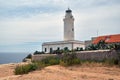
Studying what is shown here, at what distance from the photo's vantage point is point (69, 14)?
153 ft

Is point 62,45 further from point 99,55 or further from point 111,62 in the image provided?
point 111,62

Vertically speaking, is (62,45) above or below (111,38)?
below

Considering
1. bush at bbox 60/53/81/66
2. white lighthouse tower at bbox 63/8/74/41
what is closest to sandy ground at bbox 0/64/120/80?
bush at bbox 60/53/81/66

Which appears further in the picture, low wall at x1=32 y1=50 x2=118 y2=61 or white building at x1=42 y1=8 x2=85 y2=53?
white building at x1=42 y1=8 x2=85 y2=53

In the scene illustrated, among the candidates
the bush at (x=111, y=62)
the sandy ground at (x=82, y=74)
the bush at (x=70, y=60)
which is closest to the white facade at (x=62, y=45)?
the bush at (x=70, y=60)

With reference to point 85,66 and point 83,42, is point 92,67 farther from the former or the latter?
point 83,42

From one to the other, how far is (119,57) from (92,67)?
2.26m

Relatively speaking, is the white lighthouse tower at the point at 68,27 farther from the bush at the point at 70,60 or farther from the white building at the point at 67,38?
the bush at the point at 70,60

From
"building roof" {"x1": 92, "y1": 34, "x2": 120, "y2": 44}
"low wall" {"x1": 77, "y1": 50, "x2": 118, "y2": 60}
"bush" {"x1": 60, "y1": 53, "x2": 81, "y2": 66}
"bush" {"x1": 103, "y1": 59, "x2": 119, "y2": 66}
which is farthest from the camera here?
"building roof" {"x1": 92, "y1": 34, "x2": 120, "y2": 44}

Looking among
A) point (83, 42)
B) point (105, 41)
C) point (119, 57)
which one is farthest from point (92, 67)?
point (83, 42)

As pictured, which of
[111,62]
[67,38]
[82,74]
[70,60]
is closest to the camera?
[82,74]

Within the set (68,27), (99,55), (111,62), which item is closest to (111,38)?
(68,27)

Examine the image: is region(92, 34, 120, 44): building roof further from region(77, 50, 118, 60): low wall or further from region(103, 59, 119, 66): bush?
region(103, 59, 119, 66): bush

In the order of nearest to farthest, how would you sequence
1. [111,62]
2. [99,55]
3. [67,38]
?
[111,62]
[99,55]
[67,38]
